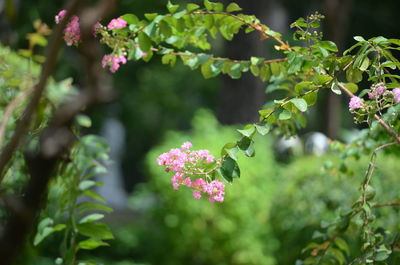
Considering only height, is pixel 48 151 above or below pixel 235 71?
above

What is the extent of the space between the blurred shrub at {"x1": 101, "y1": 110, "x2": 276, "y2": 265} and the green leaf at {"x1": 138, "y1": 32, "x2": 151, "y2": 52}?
4.13m

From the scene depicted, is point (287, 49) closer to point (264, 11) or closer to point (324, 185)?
point (324, 185)

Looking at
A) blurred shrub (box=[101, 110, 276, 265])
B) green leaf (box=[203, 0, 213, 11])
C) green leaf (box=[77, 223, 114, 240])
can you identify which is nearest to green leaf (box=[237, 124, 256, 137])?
green leaf (box=[203, 0, 213, 11])

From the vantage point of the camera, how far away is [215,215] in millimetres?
5945

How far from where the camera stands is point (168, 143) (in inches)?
248

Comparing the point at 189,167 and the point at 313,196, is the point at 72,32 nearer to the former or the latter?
the point at 189,167

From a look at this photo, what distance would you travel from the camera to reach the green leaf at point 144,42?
1745 mm

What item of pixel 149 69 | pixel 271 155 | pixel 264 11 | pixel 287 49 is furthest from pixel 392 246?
pixel 149 69

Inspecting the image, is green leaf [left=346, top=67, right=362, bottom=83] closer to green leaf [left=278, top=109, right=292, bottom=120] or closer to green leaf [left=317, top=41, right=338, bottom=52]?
green leaf [left=317, top=41, right=338, bottom=52]

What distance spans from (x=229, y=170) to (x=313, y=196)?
3189mm

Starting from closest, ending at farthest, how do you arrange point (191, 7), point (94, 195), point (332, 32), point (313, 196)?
point (191, 7) → point (94, 195) → point (313, 196) → point (332, 32)

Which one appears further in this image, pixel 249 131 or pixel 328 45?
pixel 328 45

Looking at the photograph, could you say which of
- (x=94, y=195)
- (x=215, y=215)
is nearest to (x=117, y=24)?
(x=94, y=195)

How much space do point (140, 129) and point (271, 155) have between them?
12.4 m
